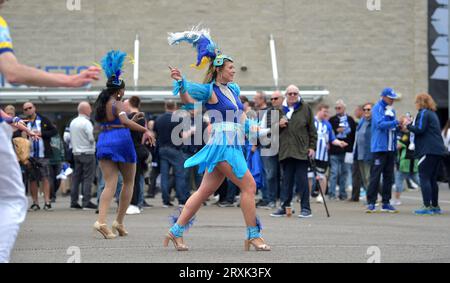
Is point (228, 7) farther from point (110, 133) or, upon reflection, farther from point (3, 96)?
point (110, 133)

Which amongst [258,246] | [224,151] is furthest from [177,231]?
[224,151]

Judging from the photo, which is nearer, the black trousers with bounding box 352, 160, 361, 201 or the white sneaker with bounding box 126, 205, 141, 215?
the white sneaker with bounding box 126, 205, 141, 215

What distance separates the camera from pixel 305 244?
984 centimetres

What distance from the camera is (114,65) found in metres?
11.0

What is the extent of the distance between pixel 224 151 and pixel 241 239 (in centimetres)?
189

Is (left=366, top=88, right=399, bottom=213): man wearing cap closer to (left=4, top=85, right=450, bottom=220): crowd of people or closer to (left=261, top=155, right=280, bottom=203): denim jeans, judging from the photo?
(left=4, top=85, right=450, bottom=220): crowd of people

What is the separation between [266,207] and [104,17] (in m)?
15.4

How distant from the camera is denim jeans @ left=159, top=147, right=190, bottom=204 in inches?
689

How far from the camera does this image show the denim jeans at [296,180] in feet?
47.9

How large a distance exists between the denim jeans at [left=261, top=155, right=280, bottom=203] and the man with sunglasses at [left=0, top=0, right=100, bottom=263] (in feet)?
38.6

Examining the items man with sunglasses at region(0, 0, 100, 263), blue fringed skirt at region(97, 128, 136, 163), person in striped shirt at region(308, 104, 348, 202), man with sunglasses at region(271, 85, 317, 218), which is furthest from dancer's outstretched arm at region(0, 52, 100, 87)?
person in striped shirt at region(308, 104, 348, 202)

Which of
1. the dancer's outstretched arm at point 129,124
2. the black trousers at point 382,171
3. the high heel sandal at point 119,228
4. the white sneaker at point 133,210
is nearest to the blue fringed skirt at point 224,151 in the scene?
the dancer's outstretched arm at point 129,124

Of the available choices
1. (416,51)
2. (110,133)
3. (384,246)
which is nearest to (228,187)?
(110,133)

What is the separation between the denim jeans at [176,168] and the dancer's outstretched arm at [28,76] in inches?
468
